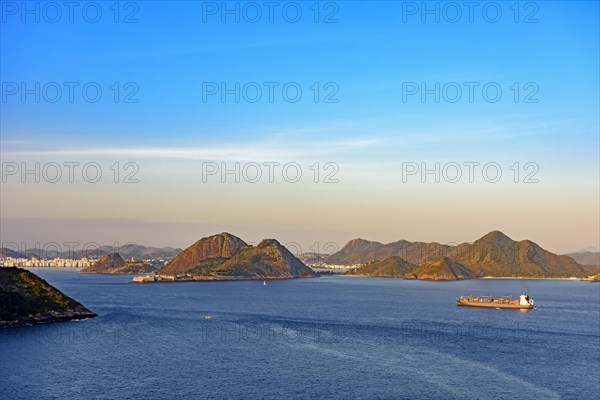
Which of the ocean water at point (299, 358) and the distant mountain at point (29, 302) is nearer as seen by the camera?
the ocean water at point (299, 358)

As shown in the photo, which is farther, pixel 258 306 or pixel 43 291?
pixel 258 306

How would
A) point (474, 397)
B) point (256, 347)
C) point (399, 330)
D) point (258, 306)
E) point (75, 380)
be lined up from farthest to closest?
point (258, 306) < point (399, 330) < point (256, 347) < point (75, 380) < point (474, 397)

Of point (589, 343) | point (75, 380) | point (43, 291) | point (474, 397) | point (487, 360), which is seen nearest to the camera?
point (474, 397)

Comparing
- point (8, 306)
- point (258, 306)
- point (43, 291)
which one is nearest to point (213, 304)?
point (258, 306)

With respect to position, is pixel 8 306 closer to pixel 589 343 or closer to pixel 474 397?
pixel 474 397

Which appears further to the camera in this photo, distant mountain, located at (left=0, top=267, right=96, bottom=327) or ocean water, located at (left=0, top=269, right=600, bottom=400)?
distant mountain, located at (left=0, top=267, right=96, bottom=327)
